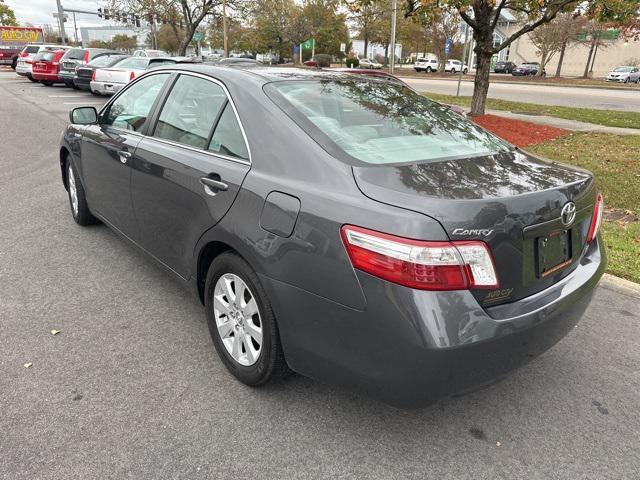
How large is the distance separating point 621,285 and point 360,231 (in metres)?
3.08

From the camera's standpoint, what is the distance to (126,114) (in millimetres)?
3963

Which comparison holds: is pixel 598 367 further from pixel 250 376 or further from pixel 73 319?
pixel 73 319

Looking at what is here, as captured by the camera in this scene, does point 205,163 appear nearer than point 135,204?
Yes

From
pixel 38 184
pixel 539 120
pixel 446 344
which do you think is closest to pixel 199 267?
pixel 446 344

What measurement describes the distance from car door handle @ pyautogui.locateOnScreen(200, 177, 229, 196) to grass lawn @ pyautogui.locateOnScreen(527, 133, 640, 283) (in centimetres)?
339

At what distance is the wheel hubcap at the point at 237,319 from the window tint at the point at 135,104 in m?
1.57

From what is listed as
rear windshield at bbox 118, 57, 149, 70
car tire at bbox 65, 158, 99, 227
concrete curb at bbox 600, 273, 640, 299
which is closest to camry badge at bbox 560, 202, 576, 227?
concrete curb at bbox 600, 273, 640, 299

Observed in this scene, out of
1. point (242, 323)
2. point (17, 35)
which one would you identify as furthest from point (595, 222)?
point (17, 35)

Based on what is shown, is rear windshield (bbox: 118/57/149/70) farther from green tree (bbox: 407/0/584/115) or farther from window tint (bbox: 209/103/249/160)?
window tint (bbox: 209/103/249/160)

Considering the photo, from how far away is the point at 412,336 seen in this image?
6.31ft

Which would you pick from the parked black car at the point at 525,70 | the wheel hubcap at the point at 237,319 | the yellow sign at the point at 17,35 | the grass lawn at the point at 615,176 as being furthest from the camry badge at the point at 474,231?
the parked black car at the point at 525,70

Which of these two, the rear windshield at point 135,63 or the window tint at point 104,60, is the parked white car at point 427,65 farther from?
the rear windshield at point 135,63

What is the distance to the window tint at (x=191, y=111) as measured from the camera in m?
2.99

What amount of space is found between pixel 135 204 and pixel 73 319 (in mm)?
867
